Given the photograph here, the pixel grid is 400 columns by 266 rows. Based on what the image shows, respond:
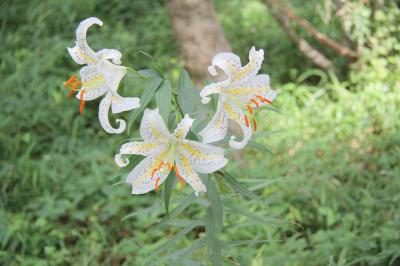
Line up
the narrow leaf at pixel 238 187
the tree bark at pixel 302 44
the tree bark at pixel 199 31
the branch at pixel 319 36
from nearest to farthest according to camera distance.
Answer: the narrow leaf at pixel 238 187 < the tree bark at pixel 199 31 < the branch at pixel 319 36 < the tree bark at pixel 302 44

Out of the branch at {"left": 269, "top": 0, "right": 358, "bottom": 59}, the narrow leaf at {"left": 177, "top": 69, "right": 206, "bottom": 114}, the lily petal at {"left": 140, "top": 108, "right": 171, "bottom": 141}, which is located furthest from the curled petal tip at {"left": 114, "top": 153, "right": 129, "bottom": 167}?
the branch at {"left": 269, "top": 0, "right": 358, "bottom": 59}

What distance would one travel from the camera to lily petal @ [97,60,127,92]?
55.2 inches

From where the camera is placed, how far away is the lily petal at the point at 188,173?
1.45 m

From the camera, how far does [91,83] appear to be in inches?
59.5

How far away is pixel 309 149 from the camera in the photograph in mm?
3340

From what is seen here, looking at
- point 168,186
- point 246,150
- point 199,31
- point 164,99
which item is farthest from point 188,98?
point 199,31

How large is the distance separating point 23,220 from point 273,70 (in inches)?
91.6

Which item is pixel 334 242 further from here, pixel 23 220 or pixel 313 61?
pixel 313 61

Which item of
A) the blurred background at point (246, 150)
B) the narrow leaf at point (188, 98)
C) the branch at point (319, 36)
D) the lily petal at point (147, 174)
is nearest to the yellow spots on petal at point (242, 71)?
the narrow leaf at point (188, 98)

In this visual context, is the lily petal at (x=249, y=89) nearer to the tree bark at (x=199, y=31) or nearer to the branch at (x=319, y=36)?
the tree bark at (x=199, y=31)

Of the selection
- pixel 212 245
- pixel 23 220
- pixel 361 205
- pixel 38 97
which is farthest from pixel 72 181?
pixel 212 245

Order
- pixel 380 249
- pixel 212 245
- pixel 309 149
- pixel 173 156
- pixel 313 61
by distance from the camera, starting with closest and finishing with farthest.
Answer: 1. pixel 173 156
2. pixel 212 245
3. pixel 380 249
4. pixel 309 149
5. pixel 313 61

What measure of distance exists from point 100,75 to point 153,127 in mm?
234

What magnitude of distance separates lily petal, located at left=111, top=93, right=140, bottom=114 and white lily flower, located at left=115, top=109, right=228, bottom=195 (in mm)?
92
